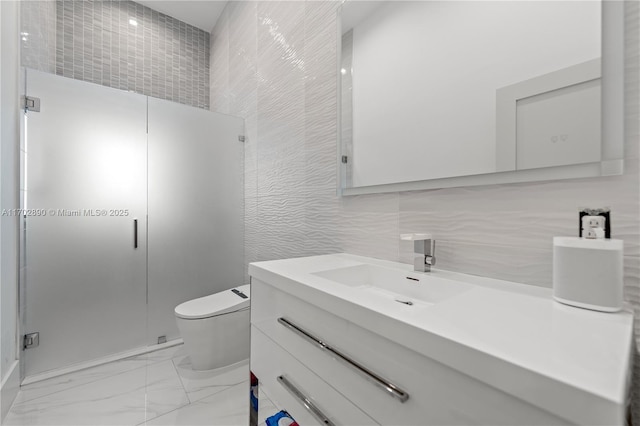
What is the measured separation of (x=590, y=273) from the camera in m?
0.55

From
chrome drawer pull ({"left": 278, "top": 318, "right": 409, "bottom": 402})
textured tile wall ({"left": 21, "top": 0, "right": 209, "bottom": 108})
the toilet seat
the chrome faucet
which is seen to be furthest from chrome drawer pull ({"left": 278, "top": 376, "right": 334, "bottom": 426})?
textured tile wall ({"left": 21, "top": 0, "right": 209, "bottom": 108})

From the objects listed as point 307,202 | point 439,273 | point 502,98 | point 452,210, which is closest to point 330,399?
point 439,273

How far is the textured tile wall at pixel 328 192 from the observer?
66cm

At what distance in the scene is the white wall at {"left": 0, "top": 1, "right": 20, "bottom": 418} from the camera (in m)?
1.36

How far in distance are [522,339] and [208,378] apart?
173cm

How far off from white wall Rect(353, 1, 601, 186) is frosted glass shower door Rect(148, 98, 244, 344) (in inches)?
55.6

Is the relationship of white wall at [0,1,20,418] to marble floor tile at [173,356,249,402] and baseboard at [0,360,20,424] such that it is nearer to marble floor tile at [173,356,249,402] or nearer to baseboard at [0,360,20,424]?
baseboard at [0,360,20,424]

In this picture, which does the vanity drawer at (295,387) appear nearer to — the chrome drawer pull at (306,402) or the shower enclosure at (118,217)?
the chrome drawer pull at (306,402)

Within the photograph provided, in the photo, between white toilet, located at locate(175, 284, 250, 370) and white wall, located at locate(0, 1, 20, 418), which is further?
white toilet, located at locate(175, 284, 250, 370)

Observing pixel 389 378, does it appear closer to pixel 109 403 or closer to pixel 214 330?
pixel 214 330

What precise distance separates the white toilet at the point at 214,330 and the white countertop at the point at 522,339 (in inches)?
46.1

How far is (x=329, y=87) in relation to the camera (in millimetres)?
1411

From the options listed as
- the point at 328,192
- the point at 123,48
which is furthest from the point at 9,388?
the point at 123,48

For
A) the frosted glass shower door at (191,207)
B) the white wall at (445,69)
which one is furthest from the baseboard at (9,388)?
the white wall at (445,69)
